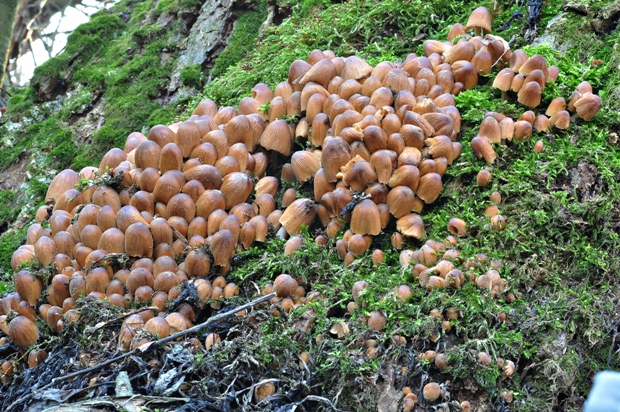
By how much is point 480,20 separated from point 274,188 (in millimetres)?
1539

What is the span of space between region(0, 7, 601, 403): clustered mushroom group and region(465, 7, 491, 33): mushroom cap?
208 millimetres

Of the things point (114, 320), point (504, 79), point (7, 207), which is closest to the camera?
point (114, 320)

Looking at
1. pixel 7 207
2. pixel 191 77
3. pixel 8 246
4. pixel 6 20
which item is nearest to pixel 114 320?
pixel 8 246

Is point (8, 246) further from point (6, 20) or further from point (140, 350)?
point (6, 20)

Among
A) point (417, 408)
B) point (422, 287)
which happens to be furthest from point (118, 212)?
point (417, 408)

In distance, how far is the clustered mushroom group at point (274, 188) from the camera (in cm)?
253

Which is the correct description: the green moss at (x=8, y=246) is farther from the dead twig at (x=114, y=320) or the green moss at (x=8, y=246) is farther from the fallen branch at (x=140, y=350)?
the fallen branch at (x=140, y=350)

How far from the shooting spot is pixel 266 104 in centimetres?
327

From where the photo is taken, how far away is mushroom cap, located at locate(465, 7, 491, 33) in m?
3.29

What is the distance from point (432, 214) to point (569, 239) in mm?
591

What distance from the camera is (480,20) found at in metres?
3.29

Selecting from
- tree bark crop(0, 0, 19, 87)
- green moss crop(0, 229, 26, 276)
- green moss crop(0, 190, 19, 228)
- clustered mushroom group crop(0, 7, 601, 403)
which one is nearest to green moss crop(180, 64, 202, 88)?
clustered mushroom group crop(0, 7, 601, 403)

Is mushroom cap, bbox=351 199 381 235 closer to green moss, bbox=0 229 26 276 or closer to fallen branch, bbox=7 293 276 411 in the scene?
fallen branch, bbox=7 293 276 411

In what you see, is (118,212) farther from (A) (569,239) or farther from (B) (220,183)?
(A) (569,239)
